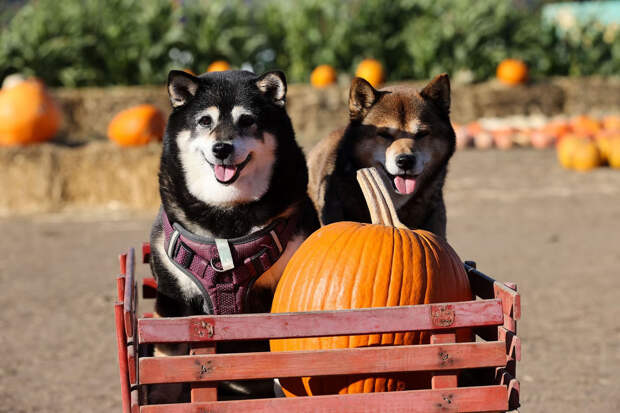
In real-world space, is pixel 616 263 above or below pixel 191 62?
below

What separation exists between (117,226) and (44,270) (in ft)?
6.16

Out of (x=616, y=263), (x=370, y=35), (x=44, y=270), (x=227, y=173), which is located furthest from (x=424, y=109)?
(x=370, y=35)

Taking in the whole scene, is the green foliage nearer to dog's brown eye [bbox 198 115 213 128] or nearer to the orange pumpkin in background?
the orange pumpkin in background

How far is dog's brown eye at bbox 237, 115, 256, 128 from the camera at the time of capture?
2.85m

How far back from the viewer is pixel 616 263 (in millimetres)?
6602

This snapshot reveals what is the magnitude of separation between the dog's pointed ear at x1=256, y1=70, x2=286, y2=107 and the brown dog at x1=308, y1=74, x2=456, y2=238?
65 centimetres

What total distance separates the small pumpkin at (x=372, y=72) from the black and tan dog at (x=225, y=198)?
37.0ft

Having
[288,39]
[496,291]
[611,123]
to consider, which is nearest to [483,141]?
[611,123]

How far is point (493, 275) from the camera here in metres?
6.11

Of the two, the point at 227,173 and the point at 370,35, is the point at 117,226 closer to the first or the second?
the point at 227,173

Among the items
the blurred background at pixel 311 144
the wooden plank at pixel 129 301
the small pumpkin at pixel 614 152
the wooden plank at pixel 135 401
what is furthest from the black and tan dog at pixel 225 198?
the small pumpkin at pixel 614 152

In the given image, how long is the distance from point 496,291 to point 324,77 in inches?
486

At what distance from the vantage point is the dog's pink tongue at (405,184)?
11.5 feet

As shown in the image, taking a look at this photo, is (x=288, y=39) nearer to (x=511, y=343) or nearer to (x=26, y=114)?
(x=26, y=114)
